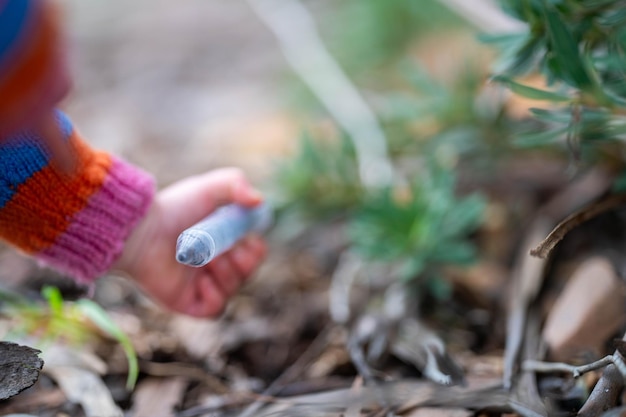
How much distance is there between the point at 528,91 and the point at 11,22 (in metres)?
0.68

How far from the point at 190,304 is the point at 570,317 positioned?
24.6 inches

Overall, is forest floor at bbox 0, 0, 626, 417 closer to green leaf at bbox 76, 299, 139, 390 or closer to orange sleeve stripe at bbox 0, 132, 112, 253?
green leaf at bbox 76, 299, 139, 390

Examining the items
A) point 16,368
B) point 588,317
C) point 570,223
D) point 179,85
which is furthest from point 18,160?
point 179,85

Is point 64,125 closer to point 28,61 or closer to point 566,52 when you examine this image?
point 28,61

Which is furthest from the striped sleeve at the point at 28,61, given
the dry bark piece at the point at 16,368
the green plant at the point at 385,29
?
the green plant at the point at 385,29

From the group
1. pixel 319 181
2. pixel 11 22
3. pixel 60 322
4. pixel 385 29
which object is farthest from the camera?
pixel 385 29

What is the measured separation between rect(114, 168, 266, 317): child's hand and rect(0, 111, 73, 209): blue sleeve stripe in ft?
0.73

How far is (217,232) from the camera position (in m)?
1.02

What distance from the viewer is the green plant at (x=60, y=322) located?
1.08 m

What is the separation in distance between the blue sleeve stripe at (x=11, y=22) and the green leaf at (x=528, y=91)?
63 cm

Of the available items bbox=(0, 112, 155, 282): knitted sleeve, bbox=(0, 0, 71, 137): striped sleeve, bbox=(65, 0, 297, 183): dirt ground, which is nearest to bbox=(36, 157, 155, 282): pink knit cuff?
bbox=(0, 112, 155, 282): knitted sleeve

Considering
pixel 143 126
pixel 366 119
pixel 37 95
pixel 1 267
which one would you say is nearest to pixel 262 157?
pixel 366 119

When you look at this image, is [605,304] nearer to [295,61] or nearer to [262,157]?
[262,157]

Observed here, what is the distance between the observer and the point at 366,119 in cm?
175
